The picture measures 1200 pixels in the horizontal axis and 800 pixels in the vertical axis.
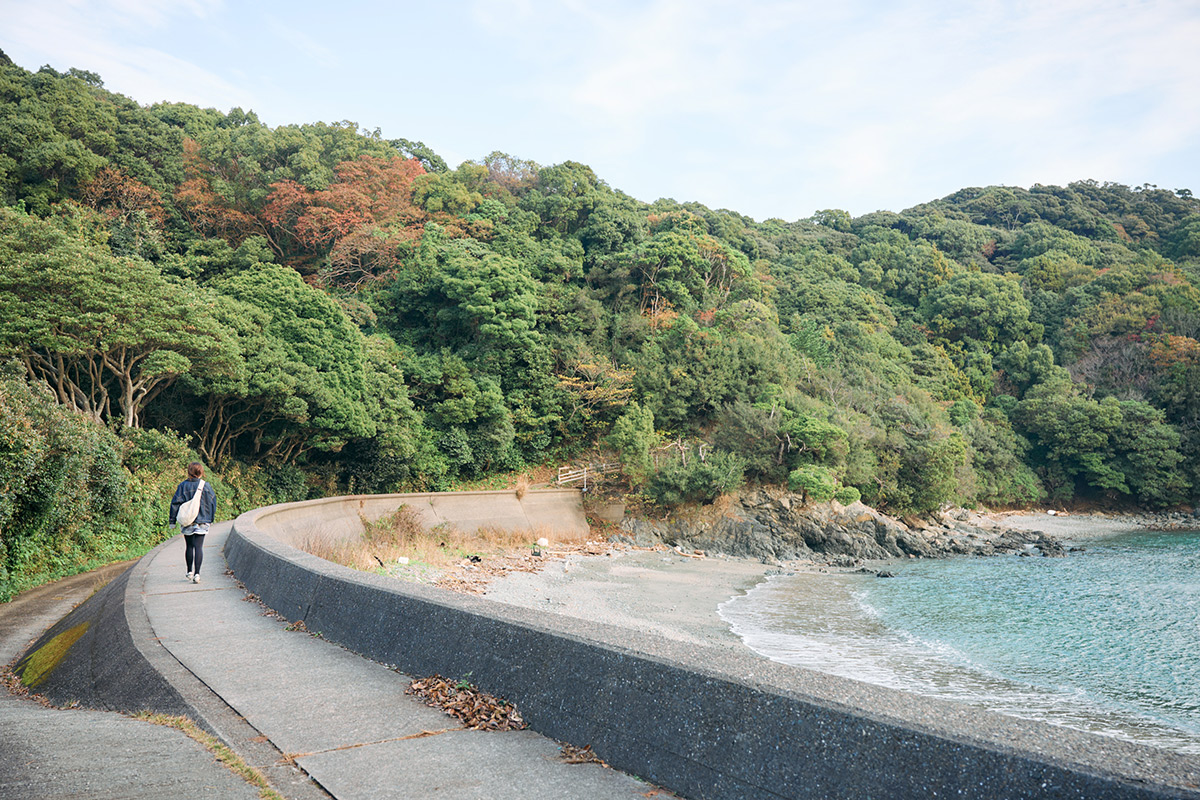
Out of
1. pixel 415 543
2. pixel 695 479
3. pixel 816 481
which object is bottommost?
pixel 415 543

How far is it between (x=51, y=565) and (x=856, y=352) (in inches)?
1751

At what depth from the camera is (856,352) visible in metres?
47.4

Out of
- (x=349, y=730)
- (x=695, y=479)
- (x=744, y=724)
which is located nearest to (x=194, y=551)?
(x=349, y=730)

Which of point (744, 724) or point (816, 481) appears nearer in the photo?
point (744, 724)

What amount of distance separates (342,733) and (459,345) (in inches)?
1209

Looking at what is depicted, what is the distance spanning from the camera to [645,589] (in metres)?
20.3

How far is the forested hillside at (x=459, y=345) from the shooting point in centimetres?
1742

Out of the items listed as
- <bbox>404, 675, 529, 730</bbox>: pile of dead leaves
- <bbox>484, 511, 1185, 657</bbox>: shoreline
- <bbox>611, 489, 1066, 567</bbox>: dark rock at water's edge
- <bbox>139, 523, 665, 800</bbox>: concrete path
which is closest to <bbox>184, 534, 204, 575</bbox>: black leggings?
<bbox>139, 523, 665, 800</bbox>: concrete path

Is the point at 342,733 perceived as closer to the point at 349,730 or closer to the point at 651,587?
the point at 349,730

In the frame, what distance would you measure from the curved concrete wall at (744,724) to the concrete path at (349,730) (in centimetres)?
22

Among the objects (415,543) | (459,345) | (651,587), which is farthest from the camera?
(459,345)

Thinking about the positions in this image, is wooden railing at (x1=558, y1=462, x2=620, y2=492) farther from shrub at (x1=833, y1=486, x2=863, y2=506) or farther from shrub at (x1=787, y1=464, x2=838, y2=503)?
shrub at (x1=833, y1=486, x2=863, y2=506)

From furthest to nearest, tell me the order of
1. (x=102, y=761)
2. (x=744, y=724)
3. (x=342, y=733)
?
(x=342, y=733) → (x=102, y=761) → (x=744, y=724)

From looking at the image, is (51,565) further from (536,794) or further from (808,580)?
(808,580)
